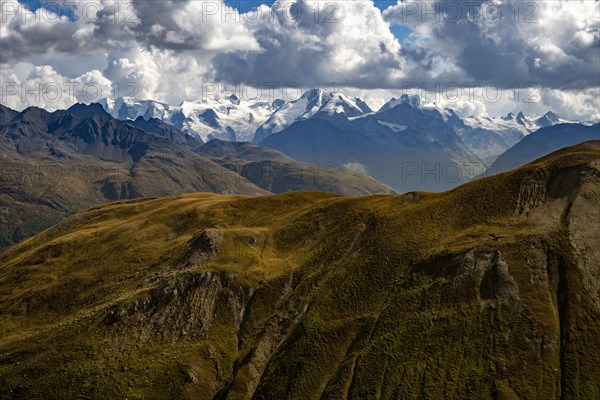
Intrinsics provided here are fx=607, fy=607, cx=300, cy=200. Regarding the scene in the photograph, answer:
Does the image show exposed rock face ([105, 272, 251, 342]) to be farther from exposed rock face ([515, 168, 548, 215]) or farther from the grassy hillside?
exposed rock face ([515, 168, 548, 215])

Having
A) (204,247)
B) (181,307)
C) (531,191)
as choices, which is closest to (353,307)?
(181,307)

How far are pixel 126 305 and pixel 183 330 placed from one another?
537 inches

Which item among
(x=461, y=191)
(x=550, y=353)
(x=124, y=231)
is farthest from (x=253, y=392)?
(x=124, y=231)

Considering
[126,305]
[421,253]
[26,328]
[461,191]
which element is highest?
[461,191]

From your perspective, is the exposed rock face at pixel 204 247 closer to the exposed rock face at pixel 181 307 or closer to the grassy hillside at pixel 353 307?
the grassy hillside at pixel 353 307

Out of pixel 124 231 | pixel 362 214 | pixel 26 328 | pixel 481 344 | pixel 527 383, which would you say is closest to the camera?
pixel 527 383

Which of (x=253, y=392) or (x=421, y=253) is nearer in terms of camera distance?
(x=253, y=392)

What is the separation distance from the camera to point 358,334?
11500 centimetres

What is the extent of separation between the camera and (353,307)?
121 m

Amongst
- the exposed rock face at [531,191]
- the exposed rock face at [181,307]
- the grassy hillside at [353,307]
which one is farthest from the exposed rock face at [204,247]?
the exposed rock face at [531,191]

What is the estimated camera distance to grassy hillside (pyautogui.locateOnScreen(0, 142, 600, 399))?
103812 mm

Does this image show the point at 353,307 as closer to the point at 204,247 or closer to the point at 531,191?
the point at 204,247

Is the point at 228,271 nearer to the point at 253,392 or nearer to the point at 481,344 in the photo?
the point at 253,392

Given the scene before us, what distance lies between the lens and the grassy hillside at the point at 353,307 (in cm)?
10381
